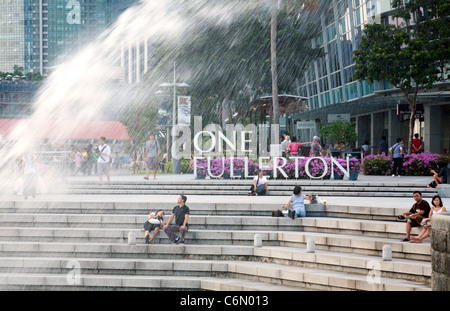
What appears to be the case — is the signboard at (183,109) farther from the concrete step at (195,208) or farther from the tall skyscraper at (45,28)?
the tall skyscraper at (45,28)

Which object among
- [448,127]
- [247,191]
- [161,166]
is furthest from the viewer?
[448,127]

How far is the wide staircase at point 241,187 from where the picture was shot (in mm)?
22266

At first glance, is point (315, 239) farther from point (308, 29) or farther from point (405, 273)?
point (308, 29)

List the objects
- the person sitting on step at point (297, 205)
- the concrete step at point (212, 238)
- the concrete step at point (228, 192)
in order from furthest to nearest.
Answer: the concrete step at point (228, 192), the person sitting on step at point (297, 205), the concrete step at point (212, 238)

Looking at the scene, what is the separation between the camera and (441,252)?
9547 mm

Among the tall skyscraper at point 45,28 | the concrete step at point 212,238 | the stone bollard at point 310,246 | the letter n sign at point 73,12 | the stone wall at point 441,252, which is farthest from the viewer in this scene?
the letter n sign at point 73,12

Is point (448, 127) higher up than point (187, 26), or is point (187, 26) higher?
point (187, 26)

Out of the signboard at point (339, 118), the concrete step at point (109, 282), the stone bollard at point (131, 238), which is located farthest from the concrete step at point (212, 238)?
the signboard at point (339, 118)

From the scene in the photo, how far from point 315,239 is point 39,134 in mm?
38028

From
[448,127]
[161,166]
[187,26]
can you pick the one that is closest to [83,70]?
[187,26]

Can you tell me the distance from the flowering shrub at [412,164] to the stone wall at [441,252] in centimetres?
1755

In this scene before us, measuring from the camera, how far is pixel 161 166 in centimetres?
3753

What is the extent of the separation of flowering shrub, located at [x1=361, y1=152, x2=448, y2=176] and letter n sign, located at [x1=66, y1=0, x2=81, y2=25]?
150918 millimetres

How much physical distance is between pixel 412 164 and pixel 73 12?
15590cm
